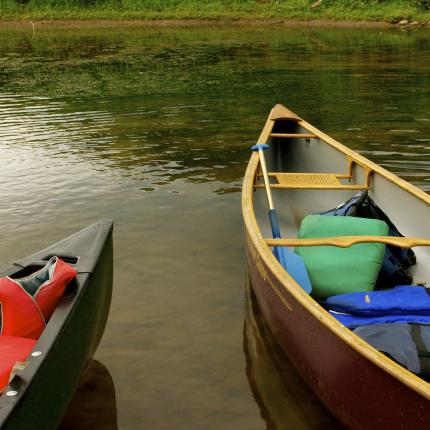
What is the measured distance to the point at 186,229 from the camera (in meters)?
7.27

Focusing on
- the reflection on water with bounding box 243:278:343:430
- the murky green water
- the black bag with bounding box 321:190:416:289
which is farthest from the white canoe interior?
the reflection on water with bounding box 243:278:343:430

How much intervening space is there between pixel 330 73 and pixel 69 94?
335 inches

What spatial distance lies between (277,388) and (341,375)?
1120 millimetres

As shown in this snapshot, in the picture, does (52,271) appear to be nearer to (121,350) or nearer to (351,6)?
(121,350)

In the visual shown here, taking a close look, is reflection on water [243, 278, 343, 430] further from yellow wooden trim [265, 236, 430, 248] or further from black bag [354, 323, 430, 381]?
yellow wooden trim [265, 236, 430, 248]

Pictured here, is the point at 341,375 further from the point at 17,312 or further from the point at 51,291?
the point at 17,312

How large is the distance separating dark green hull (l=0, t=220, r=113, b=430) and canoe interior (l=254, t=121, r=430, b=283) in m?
2.48

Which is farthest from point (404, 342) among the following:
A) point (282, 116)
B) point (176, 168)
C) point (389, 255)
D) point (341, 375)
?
point (176, 168)

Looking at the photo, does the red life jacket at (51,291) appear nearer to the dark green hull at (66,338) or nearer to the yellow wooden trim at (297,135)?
the dark green hull at (66,338)

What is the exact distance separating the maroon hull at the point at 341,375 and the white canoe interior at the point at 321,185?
75cm

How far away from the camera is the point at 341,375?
3270mm

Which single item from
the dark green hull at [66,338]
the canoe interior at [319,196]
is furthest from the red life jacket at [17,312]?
the canoe interior at [319,196]

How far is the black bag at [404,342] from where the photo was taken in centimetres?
323

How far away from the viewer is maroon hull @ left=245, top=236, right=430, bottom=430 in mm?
2795
